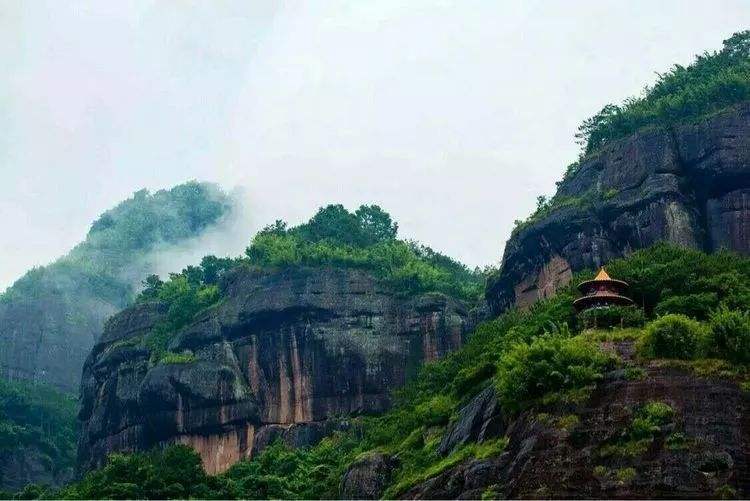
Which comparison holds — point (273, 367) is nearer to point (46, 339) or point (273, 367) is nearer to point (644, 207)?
point (644, 207)

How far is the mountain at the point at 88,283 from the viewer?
84.5m

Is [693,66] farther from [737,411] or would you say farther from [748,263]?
[737,411]

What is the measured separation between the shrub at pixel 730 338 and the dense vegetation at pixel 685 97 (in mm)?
22594

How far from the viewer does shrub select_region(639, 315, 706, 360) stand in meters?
36.5

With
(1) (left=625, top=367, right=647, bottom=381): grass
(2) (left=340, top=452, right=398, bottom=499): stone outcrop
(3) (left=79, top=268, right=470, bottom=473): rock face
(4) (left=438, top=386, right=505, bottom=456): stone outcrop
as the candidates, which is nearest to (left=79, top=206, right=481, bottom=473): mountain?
(3) (left=79, top=268, right=470, bottom=473): rock face

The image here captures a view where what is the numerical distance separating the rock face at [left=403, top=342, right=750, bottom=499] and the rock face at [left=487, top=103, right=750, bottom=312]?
61.8ft

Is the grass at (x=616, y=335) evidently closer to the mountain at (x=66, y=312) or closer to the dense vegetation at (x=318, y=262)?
the dense vegetation at (x=318, y=262)

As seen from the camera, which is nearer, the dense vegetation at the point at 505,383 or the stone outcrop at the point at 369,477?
the dense vegetation at the point at 505,383

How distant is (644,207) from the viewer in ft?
180

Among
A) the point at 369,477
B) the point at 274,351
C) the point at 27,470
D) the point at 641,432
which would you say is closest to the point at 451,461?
the point at 369,477

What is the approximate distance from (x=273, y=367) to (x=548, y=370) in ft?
87.1

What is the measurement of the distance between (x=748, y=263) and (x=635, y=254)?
5588 mm

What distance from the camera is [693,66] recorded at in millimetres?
→ 62969

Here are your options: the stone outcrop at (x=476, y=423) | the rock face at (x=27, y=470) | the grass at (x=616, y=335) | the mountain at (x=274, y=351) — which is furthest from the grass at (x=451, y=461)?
the rock face at (x=27, y=470)
